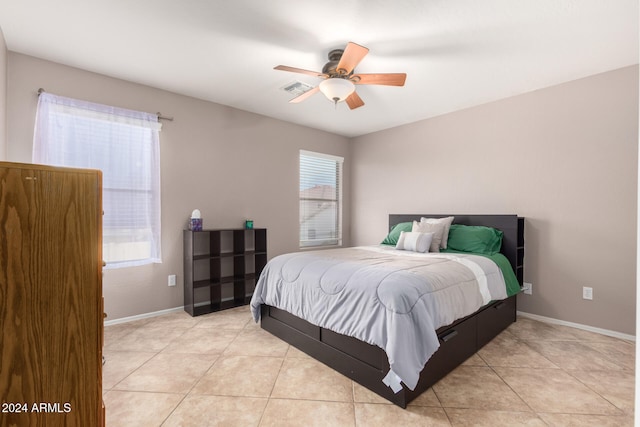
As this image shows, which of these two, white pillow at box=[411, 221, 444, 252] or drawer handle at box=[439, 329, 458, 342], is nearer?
drawer handle at box=[439, 329, 458, 342]

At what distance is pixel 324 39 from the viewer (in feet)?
7.72

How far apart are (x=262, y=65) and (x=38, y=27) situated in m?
1.64

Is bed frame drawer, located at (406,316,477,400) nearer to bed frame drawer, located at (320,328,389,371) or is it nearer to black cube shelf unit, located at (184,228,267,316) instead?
bed frame drawer, located at (320,328,389,371)

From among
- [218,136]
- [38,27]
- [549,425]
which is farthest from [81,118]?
[549,425]

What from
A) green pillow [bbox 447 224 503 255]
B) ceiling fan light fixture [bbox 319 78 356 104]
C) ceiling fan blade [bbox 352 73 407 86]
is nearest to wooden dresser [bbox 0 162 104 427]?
ceiling fan light fixture [bbox 319 78 356 104]

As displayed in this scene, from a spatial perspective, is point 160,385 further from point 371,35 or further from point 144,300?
point 371,35

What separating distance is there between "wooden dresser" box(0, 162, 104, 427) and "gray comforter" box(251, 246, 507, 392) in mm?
1357

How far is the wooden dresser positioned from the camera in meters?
1.05

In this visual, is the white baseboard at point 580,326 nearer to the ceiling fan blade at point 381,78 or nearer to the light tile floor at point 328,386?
the light tile floor at point 328,386

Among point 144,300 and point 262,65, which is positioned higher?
point 262,65

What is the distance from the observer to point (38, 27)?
2246mm

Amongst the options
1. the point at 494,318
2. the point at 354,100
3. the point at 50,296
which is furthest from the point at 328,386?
the point at 354,100

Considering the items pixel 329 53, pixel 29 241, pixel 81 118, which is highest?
pixel 329 53

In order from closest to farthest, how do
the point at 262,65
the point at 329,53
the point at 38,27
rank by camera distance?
the point at 38,27, the point at 329,53, the point at 262,65
